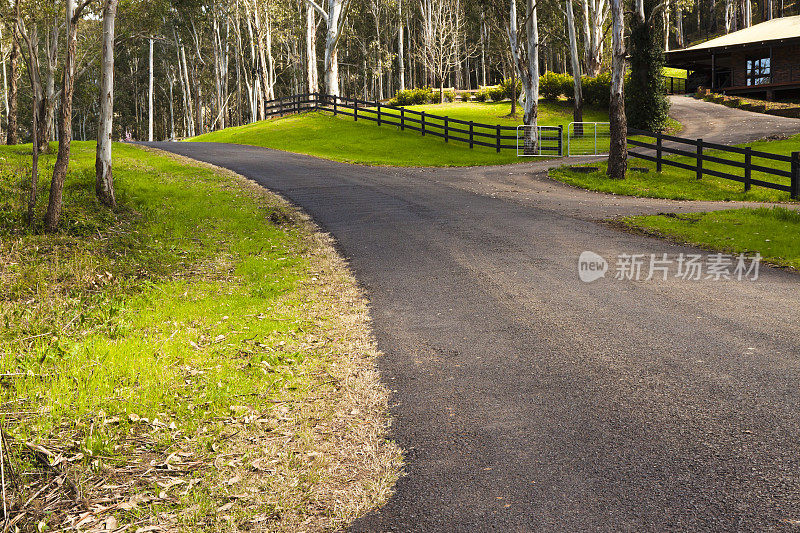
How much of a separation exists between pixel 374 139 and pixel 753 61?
32624mm

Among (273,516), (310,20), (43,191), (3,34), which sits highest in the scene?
(310,20)

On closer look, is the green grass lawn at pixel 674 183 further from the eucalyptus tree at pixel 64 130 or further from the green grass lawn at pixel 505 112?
the green grass lawn at pixel 505 112

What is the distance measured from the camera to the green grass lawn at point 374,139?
28156mm

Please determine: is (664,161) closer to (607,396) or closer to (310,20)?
(607,396)

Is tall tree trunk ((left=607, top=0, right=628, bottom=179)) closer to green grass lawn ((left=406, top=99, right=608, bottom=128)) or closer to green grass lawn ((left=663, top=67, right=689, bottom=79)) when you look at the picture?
green grass lawn ((left=406, top=99, right=608, bottom=128))

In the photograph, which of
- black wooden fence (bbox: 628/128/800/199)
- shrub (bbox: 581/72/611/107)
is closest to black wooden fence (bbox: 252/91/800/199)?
black wooden fence (bbox: 628/128/800/199)

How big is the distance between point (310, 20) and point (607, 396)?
40.7 metres

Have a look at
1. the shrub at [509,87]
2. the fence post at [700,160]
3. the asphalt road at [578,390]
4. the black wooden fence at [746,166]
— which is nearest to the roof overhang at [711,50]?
the shrub at [509,87]

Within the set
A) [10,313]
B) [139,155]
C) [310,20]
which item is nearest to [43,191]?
[10,313]

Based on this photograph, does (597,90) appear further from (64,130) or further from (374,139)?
(64,130)

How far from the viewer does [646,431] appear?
15.9 feet

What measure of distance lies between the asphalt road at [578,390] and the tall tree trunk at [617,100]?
32.1ft

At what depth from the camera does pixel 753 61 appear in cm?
4719

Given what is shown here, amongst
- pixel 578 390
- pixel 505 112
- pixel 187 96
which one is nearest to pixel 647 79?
pixel 505 112
